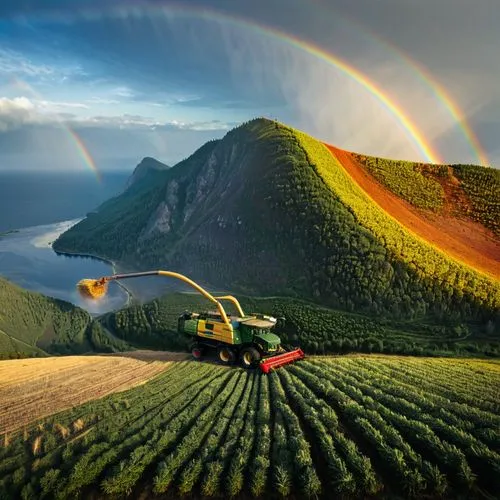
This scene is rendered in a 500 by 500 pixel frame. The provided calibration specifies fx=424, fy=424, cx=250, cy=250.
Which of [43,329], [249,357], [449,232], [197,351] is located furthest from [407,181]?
[43,329]

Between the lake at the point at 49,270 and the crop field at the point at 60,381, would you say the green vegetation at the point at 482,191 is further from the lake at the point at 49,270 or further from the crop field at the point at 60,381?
the lake at the point at 49,270

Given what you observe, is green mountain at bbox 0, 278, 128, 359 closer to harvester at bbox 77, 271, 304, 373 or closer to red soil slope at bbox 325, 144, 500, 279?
harvester at bbox 77, 271, 304, 373

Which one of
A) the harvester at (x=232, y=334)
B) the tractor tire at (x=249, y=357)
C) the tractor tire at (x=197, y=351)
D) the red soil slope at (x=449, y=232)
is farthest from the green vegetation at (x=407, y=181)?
the tractor tire at (x=249, y=357)

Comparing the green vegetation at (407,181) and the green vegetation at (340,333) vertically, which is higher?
the green vegetation at (407,181)

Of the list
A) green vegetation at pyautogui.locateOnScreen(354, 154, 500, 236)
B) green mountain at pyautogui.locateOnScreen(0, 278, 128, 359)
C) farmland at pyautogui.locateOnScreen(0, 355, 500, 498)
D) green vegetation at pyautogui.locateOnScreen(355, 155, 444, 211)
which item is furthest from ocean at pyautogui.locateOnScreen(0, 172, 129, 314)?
farmland at pyautogui.locateOnScreen(0, 355, 500, 498)

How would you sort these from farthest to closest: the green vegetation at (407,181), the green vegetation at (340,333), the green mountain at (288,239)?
1. the green vegetation at (407,181)
2. the green mountain at (288,239)
3. the green vegetation at (340,333)
